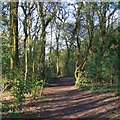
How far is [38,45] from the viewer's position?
749 centimetres

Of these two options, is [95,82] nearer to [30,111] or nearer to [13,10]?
[30,111]

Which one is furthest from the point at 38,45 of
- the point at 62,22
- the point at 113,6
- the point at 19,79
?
the point at 62,22

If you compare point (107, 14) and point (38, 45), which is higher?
point (107, 14)

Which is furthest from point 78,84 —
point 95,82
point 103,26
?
point 103,26

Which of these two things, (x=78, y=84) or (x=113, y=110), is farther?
(x=78, y=84)

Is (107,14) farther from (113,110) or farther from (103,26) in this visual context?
(113,110)

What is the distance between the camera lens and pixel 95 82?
30.5 feet

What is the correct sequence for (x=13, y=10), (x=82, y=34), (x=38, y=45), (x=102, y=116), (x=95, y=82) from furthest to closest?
(x=82, y=34)
(x=95, y=82)
(x=38, y=45)
(x=13, y=10)
(x=102, y=116)

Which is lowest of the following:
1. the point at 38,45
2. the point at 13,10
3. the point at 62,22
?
the point at 38,45

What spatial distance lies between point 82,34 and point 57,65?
8.42m

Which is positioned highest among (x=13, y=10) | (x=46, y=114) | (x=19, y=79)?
(x=13, y=10)

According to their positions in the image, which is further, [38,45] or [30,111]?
[38,45]

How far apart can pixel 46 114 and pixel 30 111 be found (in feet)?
1.87

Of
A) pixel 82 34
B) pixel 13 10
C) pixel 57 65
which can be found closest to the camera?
pixel 13 10
